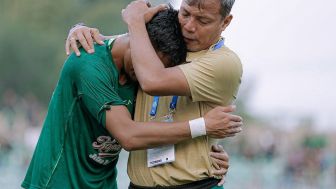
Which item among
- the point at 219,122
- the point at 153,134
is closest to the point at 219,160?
the point at 219,122

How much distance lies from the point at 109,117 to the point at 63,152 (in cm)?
39

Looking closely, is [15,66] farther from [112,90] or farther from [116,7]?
[112,90]

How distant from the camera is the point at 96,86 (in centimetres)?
574

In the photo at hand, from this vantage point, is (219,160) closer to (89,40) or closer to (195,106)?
(195,106)

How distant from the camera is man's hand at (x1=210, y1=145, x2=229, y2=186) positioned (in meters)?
6.05

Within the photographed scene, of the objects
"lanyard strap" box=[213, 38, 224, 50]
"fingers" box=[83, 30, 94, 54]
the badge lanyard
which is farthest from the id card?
"fingers" box=[83, 30, 94, 54]

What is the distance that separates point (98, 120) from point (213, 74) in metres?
0.69

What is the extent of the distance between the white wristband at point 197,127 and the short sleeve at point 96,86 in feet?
1.34

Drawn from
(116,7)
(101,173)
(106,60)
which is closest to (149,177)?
(101,173)

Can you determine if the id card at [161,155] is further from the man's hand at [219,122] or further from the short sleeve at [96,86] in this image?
the short sleeve at [96,86]

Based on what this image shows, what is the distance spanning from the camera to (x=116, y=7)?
145 ft

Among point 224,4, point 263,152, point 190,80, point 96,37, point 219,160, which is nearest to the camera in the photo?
point 190,80

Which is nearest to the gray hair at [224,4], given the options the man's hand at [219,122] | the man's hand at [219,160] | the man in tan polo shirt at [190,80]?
the man in tan polo shirt at [190,80]

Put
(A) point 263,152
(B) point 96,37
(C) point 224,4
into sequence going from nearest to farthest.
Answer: (C) point 224,4 → (B) point 96,37 → (A) point 263,152
